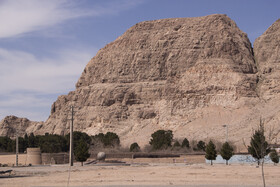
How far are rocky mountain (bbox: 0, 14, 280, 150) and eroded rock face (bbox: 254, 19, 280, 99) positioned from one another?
251mm

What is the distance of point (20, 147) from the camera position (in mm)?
96188

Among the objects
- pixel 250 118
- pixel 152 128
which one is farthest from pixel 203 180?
pixel 152 128

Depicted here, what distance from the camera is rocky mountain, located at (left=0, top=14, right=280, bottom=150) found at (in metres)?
122

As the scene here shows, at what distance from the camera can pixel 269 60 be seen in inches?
5295

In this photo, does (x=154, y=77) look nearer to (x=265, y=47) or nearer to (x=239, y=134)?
(x=265, y=47)

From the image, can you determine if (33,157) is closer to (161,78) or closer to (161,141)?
(161,141)

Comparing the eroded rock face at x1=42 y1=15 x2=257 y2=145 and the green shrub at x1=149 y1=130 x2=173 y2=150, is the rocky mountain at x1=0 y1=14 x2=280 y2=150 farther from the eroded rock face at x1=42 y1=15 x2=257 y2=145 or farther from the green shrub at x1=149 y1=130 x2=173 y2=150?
the green shrub at x1=149 y1=130 x2=173 y2=150

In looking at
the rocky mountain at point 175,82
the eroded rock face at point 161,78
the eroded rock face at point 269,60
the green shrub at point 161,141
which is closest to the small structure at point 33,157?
the green shrub at point 161,141

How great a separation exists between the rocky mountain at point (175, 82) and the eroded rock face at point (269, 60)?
0.82 ft

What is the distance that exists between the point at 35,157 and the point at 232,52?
8532 cm

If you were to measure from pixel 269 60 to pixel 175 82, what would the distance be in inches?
1010

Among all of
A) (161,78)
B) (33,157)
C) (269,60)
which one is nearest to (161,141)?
(161,78)

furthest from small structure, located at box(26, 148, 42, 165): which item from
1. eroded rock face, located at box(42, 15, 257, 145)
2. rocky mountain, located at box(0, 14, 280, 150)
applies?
eroded rock face, located at box(42, 15, 257, 145)

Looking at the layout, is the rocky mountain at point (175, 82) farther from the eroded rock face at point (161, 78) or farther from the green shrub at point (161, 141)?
the green shrub at point (161, 141)
